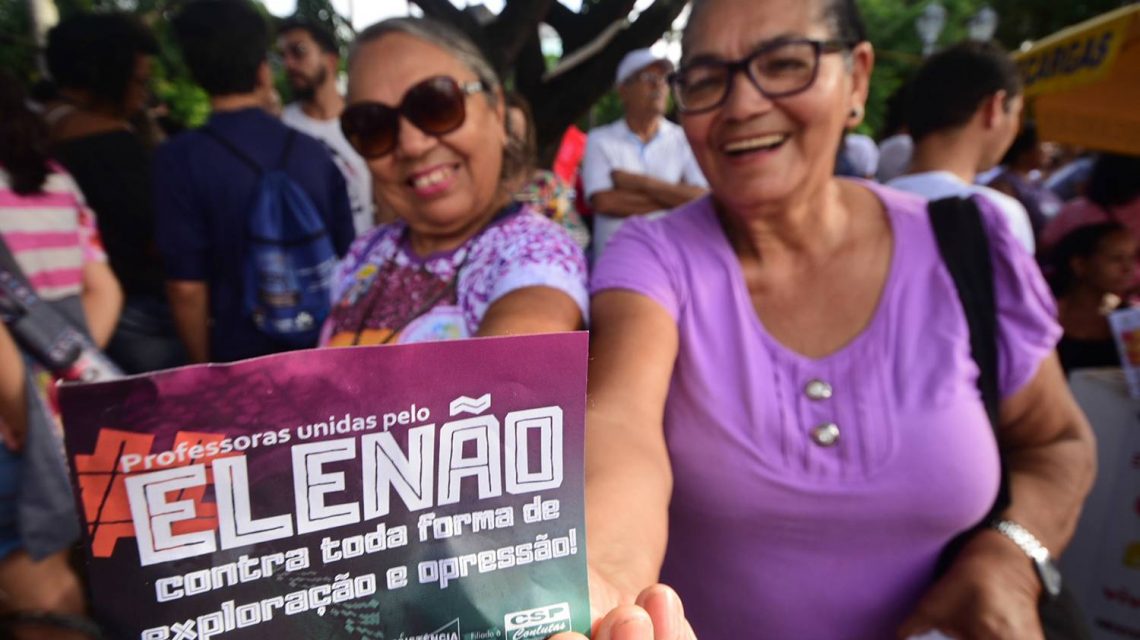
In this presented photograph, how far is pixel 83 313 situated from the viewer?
214 cm

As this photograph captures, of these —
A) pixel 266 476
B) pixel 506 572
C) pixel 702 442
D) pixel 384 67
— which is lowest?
pixel 702 442

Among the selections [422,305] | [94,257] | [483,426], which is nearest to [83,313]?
[94,257]

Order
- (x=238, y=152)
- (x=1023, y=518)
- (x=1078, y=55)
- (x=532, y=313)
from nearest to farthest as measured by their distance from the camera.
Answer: (x=532, y=313) → (x=1023, y=518) → (x=238, y=152) → (x=1078, y=55)

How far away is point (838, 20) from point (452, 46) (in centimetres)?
83

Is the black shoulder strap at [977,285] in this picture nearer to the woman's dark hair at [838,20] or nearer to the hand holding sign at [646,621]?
the woman's dark hair at [838,20]

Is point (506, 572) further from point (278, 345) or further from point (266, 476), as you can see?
point (278, 345)

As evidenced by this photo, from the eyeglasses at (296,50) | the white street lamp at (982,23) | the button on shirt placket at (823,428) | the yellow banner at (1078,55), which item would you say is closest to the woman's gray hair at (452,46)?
the button on shirt placket at (823,428)

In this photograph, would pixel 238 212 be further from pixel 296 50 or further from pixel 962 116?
pixel 962 116

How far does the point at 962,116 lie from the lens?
243cm

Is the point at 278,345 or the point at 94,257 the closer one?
the point at 94,257

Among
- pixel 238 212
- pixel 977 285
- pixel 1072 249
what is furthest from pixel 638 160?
pixel 977 285

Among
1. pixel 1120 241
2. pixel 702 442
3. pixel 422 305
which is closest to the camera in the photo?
pixel 702 442

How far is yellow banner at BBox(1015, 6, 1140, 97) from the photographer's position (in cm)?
321

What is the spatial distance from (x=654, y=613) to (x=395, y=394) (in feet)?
1.08
